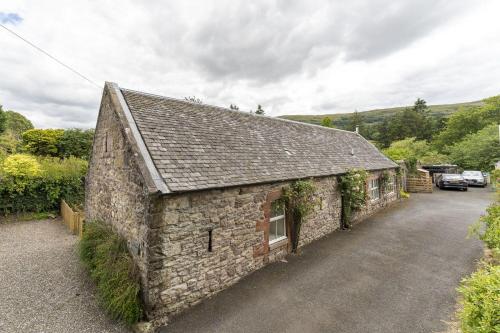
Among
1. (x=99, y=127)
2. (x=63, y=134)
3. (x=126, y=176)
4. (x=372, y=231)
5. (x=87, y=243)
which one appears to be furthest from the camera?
(x=63, y=134)

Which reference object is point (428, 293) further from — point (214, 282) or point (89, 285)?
point (89, 285)

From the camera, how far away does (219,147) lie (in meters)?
8.10

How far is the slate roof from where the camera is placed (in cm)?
632

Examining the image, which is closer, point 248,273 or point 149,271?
point 149,271

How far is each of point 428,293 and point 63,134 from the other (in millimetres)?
33668

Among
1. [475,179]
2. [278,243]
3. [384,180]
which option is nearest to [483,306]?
[278,243]

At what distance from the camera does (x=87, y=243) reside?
7523 mm

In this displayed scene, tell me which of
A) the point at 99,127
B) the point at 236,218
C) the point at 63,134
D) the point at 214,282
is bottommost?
the point at 214,282

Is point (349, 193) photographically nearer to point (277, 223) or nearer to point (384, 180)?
point (277, 223)

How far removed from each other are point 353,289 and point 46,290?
28.8ft

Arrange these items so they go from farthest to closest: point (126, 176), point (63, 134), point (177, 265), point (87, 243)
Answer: point (63, 134) → point (87, 243) → point (126, 176) → point (177, 265)

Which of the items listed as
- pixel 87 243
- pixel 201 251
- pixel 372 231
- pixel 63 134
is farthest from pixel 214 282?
pixel 63 134

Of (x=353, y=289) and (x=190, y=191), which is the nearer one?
(x=190, y=191)

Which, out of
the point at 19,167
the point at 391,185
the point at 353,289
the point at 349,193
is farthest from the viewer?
the point at 391,185
